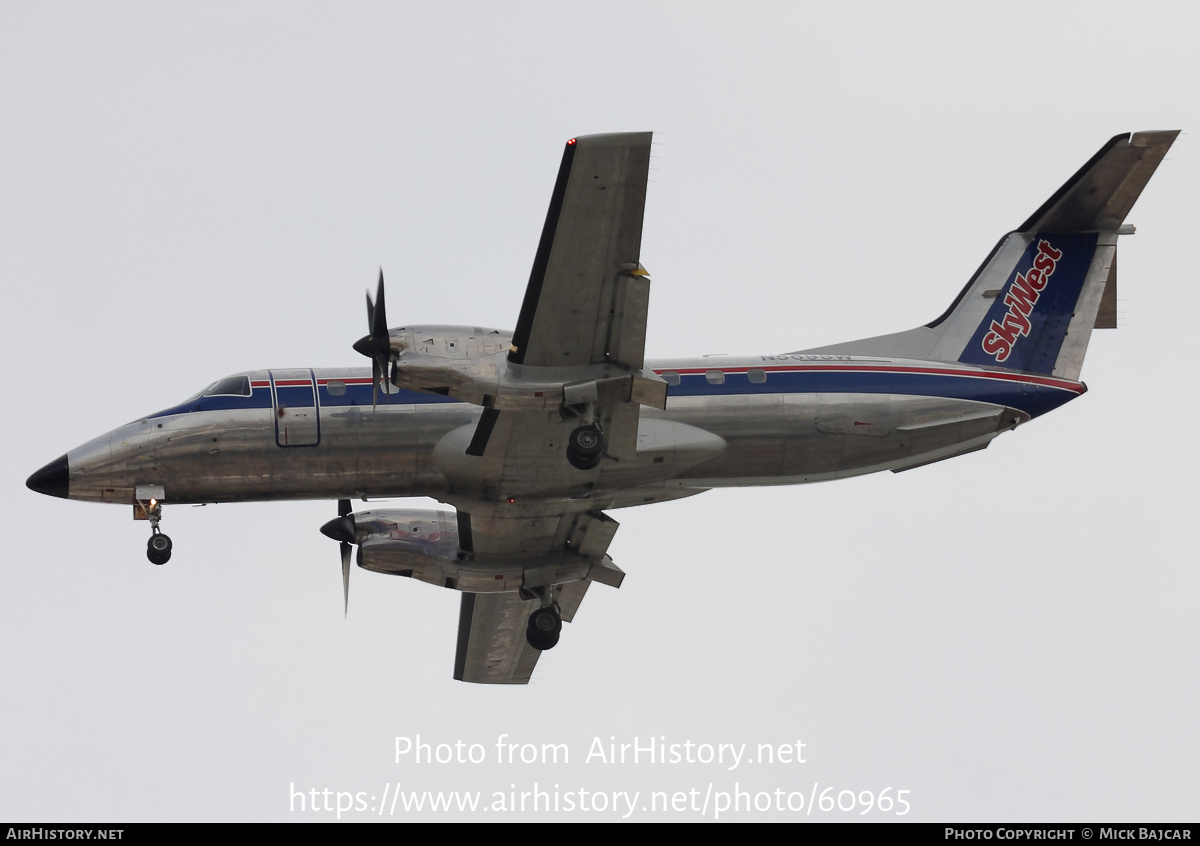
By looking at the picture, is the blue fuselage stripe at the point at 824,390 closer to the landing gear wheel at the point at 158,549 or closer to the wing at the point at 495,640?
the landing gear wheel at the point at 158,549

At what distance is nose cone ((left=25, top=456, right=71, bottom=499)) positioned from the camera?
2089cm

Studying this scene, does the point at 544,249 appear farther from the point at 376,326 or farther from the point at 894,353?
the point at 894,353

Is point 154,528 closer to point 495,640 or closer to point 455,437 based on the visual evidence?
point 455,437

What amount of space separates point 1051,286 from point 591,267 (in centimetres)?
1021

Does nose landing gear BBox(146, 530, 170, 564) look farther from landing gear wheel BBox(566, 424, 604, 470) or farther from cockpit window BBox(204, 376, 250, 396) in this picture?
landing gear wheel BBox(566, 424, 604, 470)

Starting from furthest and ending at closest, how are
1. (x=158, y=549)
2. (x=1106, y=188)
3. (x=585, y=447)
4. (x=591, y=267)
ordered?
(x=1106, y=188), (x=158, y=549), (x=585, y=447), (x=591, y=267)

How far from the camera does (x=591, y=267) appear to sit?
18.7 meters

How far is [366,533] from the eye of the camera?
23.7 metres

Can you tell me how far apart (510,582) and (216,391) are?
5981mm

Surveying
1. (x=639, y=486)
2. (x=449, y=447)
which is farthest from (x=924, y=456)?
(x=449, y=447)

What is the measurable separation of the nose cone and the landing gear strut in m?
1.12

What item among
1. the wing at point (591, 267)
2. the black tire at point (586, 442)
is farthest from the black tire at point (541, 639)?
the wing at point (591, 267)

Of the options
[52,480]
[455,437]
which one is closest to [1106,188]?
[455,437]

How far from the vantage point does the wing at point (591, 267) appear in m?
17.9
